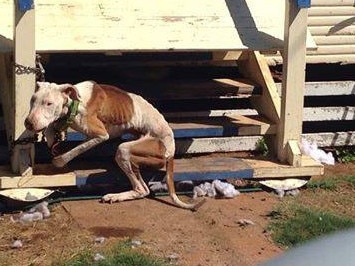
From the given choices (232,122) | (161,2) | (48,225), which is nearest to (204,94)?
(232,122)

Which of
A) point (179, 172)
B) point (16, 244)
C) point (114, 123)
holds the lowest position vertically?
point (16, 244)

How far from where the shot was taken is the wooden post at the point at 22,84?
256 inches

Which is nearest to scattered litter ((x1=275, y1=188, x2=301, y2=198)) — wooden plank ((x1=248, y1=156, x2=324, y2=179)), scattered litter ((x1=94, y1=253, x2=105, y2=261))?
wooden plank ((x1=248, y1=156, x2=324, y2=179))

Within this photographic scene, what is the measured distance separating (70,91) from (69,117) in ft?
0.60

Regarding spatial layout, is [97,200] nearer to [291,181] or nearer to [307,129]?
[291,181]

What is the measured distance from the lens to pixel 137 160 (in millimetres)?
6895

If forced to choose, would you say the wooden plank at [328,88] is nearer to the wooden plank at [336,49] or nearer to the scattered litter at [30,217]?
the wooden plank at [336,49]

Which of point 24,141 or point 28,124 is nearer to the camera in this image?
point 28,124

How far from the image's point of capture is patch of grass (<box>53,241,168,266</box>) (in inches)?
230

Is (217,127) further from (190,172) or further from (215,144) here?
(215,144)

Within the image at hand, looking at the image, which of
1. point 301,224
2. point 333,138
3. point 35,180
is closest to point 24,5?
point 35,180

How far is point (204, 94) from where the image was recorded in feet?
25.8

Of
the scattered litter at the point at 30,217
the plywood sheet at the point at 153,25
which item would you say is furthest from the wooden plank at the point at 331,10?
the scattered litter at the point at 30,217

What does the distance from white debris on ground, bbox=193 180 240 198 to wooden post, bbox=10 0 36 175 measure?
51.2 inches
